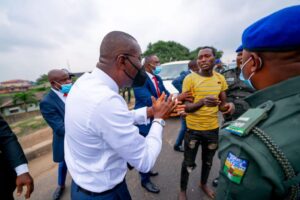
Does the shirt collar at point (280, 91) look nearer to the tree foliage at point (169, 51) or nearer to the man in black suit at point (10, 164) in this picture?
the man in black suit at point (10, 164)

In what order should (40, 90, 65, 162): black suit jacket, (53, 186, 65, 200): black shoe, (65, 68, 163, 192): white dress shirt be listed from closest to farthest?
(65, 68, 163, 192): white dress shirt, (40, 90, 65, 162): black suit jacket, (53, 186, 65, 200): black shoe

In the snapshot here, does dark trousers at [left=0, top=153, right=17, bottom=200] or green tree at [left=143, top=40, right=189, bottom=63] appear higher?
green tree at [left=143, top=40, right=189, bottom=63]

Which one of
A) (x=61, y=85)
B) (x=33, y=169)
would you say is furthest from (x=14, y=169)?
(x=33, y=169)

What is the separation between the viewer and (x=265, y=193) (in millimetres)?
643

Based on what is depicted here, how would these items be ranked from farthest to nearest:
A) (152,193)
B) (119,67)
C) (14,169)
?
(152,193) < (14,169) < (119,67)

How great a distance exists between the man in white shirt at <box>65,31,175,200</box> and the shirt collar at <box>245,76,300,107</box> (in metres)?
0.72

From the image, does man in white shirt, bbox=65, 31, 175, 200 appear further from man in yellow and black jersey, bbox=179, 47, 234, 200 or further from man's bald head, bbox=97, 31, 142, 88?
man in yellow and black jersey, bbox=179, 47, 234, 200

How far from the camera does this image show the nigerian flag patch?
2.18 feet

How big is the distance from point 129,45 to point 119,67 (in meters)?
0.18

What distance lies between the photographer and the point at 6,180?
1.56 metres

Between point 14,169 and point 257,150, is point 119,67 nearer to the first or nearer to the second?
point 257,150

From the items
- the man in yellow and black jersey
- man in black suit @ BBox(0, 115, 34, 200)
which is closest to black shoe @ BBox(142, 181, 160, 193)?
the man in yellow and black jersey

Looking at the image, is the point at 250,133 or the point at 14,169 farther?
the point at 14,169

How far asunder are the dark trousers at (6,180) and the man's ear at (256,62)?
212 centimetres
